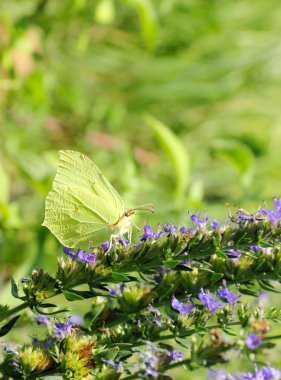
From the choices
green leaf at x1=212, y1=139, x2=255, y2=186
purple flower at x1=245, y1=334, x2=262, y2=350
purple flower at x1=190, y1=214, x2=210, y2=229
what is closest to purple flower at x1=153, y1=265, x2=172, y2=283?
purple flower at x1=190, y1=214, x2=210, y2=229

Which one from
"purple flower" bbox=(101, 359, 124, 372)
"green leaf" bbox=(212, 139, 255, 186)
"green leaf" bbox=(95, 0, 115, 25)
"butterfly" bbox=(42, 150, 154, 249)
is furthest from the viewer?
"green leaf" bbox=(95, 0, 115, 25)

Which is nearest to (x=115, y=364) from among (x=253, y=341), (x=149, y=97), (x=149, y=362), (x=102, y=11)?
(x=149, y=362)

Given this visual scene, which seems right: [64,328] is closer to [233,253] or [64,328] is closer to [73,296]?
[73,296]

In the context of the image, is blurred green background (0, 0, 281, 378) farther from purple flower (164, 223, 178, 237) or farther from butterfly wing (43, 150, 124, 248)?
purple flower (164, 223, 178, 237)

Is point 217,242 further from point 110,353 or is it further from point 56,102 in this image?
point 56,102

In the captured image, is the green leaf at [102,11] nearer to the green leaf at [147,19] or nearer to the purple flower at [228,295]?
the green leaf at [147,19]

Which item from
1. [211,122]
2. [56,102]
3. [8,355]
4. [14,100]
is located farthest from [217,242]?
[211,122]

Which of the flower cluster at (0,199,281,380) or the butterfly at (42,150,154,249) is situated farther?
the butterfly at (42,150,154,249)

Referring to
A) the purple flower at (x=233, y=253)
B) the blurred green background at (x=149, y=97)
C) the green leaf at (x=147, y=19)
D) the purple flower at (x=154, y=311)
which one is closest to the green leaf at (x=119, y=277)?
the purple flower at (x=154, y=311)
